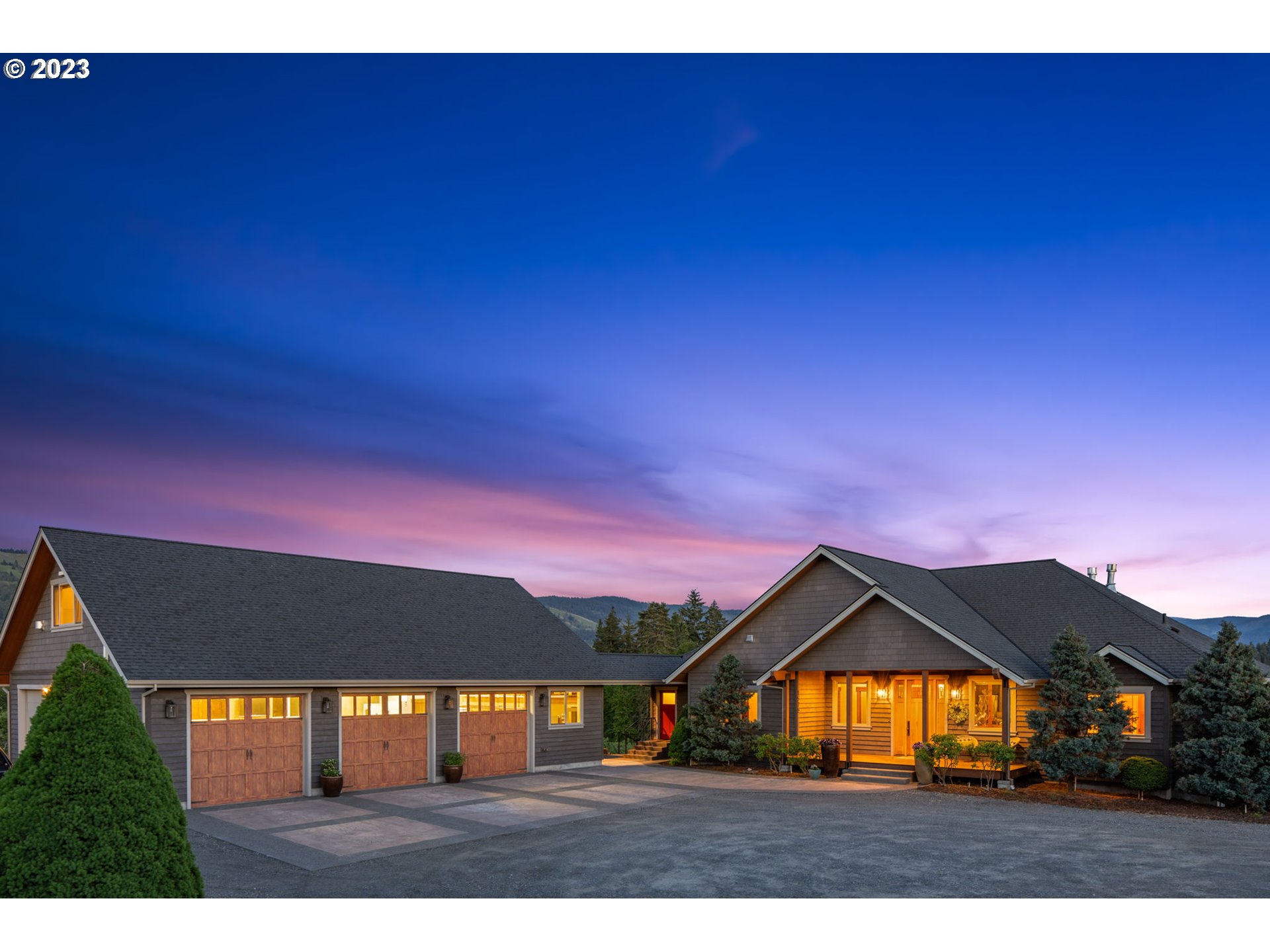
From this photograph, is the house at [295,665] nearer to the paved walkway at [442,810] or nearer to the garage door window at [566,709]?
the garage door window at [566,709]

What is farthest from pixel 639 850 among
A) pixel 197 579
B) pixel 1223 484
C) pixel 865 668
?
pixel 1223 484

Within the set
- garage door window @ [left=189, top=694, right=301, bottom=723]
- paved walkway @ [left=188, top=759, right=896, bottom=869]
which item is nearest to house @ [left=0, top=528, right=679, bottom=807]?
garage door window @ [left=189, top=694, right=301, bottom=723]

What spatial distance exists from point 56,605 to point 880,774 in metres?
20.9

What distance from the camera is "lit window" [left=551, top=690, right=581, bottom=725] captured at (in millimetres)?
26609

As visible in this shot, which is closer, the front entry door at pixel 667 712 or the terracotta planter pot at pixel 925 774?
the terracotta planter pot at pixel 925 774

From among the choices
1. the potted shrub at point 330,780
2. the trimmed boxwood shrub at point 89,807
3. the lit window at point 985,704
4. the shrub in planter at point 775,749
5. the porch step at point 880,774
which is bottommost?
the porch step at point 880,774

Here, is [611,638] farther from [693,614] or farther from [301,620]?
[301,620]

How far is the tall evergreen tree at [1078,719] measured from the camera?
2077 centimetres

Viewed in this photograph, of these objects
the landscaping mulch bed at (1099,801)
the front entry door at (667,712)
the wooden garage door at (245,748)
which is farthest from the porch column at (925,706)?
the wooden garage door at (245,748)

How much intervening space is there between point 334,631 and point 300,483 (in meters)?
11.2

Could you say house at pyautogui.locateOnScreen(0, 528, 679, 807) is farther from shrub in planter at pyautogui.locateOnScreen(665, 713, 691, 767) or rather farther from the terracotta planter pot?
the terracotta planter pot

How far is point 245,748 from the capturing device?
774 inches

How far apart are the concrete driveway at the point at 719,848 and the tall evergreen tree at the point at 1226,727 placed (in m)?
1.89

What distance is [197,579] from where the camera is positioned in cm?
2238
